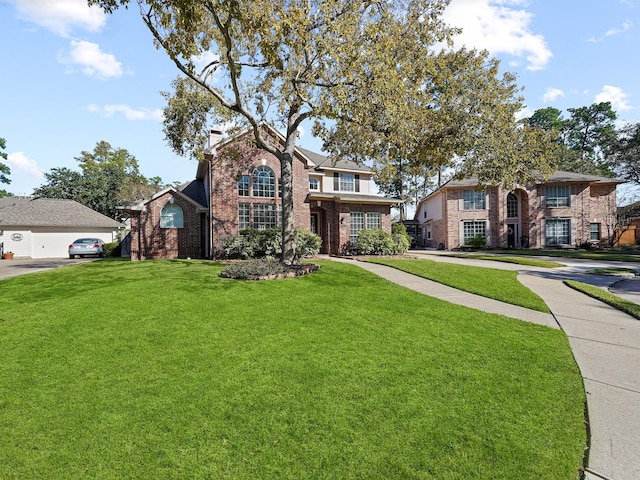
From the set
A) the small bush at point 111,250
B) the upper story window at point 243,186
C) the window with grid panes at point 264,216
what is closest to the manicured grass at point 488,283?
the window with grid panes at point 264,216

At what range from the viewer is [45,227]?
24.0 m

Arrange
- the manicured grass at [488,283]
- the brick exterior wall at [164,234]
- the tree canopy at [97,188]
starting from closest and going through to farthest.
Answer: the manicured grass at [488,283] → the brick exterior wall at [164,234] → the tree canopy at [97,188]

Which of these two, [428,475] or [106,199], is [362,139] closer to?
[428,475]

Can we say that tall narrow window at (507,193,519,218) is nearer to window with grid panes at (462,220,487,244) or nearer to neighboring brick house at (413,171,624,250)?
neighboring brick house at (413,171,624,250)

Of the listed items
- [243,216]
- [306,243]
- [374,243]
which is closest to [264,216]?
[243,216]

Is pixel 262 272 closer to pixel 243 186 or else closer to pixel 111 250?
pixel 243 186

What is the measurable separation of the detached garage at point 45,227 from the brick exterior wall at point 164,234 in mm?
11083

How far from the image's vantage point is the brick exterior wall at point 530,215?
2789cm

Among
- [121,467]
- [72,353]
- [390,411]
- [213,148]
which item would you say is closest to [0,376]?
[72,353]

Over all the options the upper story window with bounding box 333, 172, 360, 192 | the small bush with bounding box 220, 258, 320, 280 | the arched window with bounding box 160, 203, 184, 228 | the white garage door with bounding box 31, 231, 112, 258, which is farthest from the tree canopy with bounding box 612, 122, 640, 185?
the white garage door with bounding box 31, 231, 112, 258

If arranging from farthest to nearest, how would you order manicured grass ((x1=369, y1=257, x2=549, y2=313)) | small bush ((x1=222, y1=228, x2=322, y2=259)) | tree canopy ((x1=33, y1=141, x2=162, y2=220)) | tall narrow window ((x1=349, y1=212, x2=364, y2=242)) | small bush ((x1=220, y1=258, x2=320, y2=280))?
tree canopy ((x1=33, y1=141, x2=162, y2=220)), tall narrow window ((x1=349, y1=212, x2=364, y2=242)), small bush ((x1=222, y1=228, x2=322, y2=259)), small bush ((x1=220, y1=258, x2=320, y2=280)), manicured grass ((x1=369, y1=257, x2=549, y2=313))

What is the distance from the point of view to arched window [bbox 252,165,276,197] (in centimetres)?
1800

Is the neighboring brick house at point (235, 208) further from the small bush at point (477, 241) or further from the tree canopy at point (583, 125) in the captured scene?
the tree canopy at point (583, 125)

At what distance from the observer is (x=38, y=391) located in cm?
349
